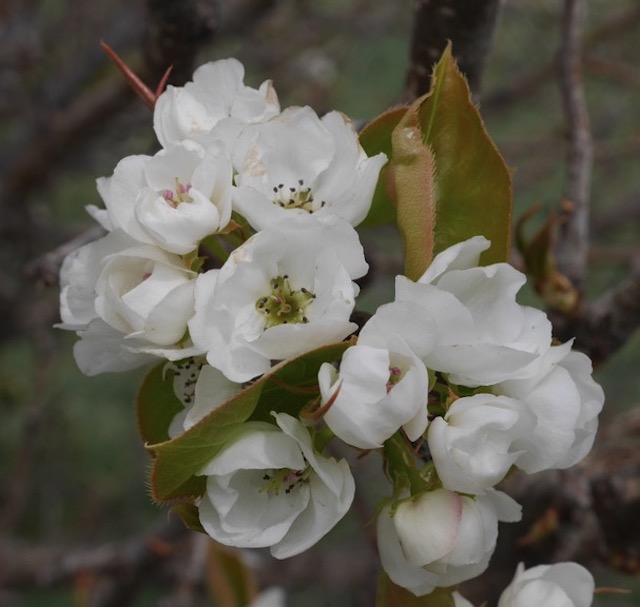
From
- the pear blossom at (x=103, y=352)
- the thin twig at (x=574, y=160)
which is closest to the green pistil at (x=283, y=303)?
the pear blossom at (x=103, y=352)

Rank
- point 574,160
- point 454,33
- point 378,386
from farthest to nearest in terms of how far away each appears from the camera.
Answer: point 574,160
point 454,33
point 378,386

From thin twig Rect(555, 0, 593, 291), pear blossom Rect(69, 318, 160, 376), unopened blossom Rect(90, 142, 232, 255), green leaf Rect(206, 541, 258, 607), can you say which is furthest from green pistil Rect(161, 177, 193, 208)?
green leaf Rect(206, 541, 258, 607)

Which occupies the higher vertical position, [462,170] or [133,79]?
[133,79]

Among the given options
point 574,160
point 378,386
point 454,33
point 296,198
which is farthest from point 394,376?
point 574,160

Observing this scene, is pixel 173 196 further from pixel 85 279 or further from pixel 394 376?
pixel 394 376

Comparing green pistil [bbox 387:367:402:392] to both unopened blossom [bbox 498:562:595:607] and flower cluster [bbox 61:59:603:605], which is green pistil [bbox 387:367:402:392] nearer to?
flower cluster [bbox 61:59:603:605]

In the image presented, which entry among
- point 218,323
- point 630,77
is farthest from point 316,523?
point 630,77
